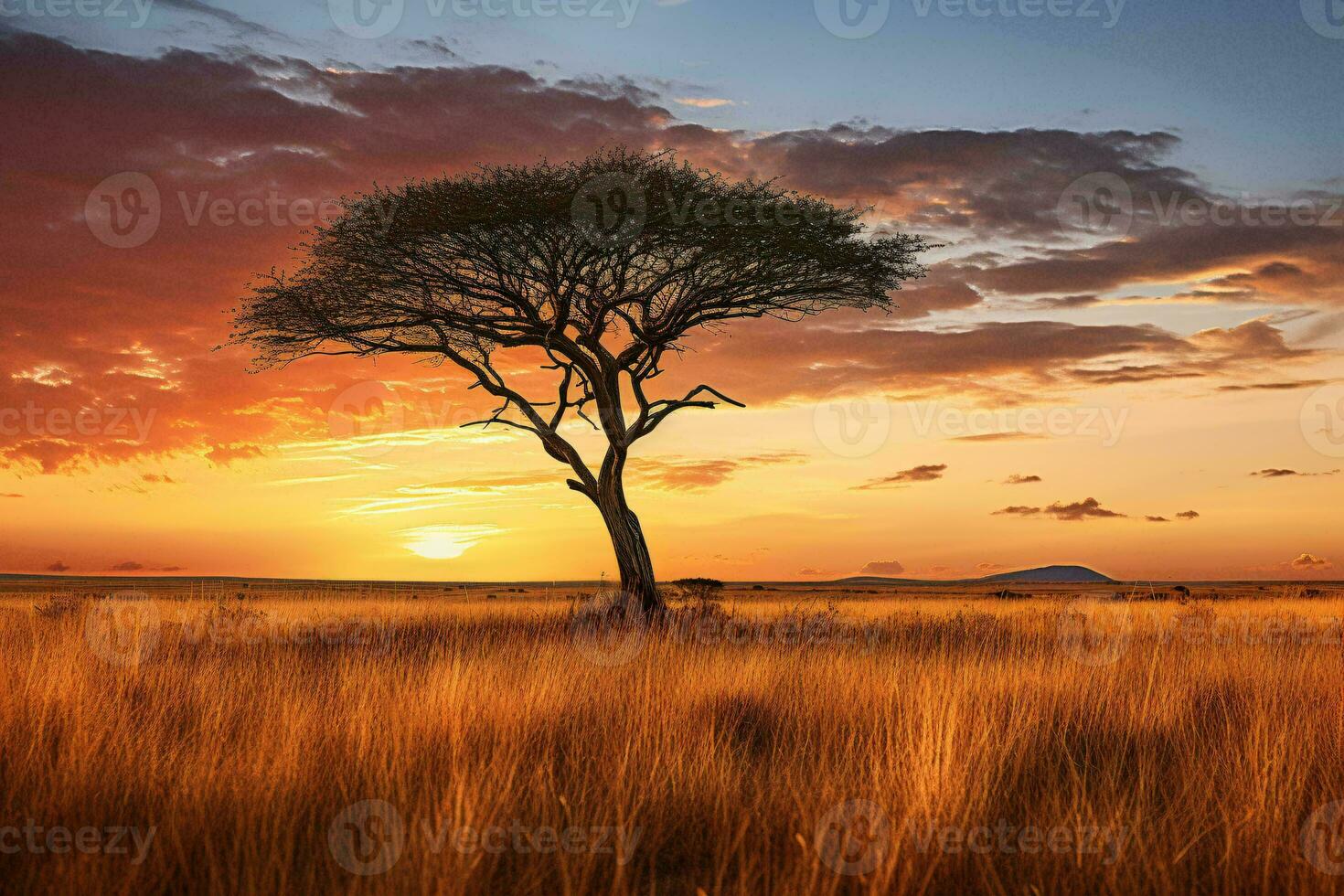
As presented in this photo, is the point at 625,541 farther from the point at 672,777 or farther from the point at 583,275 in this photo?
the point at 672,777

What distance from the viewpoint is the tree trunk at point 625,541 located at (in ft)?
60.6

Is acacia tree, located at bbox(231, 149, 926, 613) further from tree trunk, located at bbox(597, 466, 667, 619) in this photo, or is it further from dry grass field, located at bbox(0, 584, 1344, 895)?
dry grass field, located at bbox(0, 584, 1344, 895)

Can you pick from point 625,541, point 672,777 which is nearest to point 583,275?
point 625,541

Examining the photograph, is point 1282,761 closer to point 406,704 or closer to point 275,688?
point 406,704

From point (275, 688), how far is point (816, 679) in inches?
184

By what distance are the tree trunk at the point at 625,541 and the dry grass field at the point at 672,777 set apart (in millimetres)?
8133

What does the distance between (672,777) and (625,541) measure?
13387 millimetres

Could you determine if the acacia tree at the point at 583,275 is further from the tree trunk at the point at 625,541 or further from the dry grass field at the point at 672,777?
the dry grass field at the point at 672,777

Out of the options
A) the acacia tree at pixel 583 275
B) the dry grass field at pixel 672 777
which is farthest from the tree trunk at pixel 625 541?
the dry grass field at pixel 672 777

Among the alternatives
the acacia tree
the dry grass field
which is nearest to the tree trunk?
the acacia tree

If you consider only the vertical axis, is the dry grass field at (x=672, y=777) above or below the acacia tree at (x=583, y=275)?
below

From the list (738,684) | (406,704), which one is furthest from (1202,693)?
(406,704)

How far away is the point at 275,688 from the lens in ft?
25.1

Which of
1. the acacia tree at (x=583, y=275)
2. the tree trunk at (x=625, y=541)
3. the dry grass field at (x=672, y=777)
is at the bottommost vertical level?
the dry grass field at (x=672, y=777)
